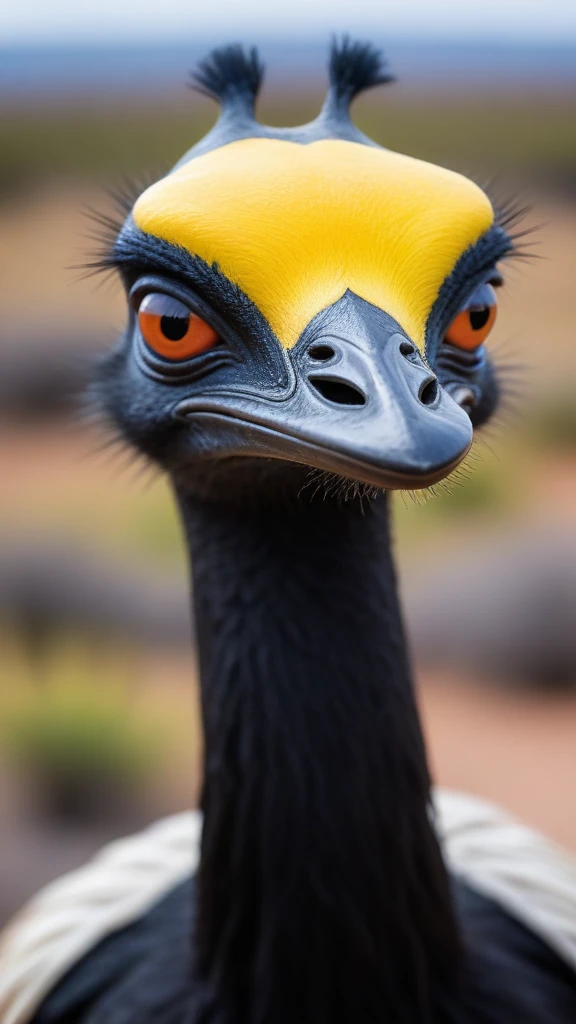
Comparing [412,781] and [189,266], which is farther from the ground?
[189,266]

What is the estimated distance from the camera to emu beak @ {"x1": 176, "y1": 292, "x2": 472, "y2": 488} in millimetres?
1196

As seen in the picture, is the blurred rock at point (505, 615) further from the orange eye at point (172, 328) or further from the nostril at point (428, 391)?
the nostril at point (428, 391)

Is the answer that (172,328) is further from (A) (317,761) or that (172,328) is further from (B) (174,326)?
(A) (317,761)

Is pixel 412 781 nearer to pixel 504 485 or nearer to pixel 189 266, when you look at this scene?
pixel 189 266

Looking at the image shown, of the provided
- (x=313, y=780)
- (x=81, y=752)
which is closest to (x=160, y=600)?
(x=81, y=752)

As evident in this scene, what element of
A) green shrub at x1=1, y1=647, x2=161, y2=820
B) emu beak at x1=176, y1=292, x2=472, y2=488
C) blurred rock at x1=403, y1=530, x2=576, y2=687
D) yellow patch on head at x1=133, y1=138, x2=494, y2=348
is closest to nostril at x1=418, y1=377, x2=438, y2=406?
emu beak at x1=176, y1=292, x2=472, y2=488

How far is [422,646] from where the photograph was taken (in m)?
5.75

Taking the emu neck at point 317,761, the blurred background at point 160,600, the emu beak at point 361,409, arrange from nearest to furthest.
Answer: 1. the emu beak at point 361,409
2. the emu neck at point 317,761
3. the blurred background at point 160,600

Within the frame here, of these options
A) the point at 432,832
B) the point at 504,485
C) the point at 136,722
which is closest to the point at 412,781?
the point at 432,832

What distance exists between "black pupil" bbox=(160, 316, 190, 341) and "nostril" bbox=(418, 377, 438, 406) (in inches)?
17.3

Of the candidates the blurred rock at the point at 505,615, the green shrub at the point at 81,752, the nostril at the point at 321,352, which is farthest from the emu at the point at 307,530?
the blurred rock at the point at 505,615

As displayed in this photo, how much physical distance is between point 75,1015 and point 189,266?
1.55 m

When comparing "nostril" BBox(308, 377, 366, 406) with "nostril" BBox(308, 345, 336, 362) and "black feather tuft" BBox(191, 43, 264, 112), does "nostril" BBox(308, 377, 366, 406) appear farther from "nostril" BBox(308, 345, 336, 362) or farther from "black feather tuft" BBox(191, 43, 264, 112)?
"black feather tuft" BBox(191, 43, 264, 112)

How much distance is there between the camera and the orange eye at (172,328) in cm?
158
